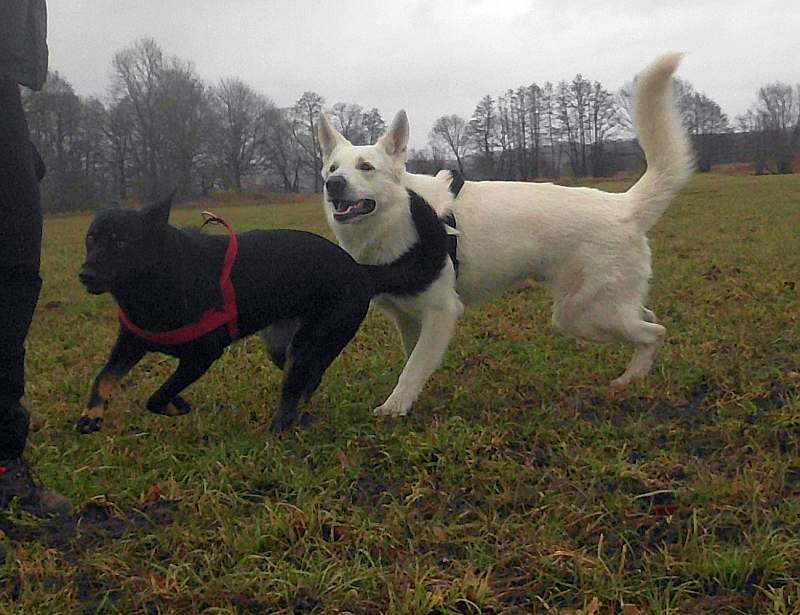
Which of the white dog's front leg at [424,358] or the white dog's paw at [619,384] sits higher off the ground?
the white dog's front leg at [424,358]

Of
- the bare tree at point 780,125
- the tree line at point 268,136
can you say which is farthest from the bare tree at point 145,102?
the bare tree at point 780,125

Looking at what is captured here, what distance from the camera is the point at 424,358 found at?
387 centimetres

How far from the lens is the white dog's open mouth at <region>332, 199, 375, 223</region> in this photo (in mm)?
3904

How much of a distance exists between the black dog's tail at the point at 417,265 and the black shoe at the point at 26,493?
5.96 feet

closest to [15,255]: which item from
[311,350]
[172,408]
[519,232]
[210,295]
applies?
→ [210,295]

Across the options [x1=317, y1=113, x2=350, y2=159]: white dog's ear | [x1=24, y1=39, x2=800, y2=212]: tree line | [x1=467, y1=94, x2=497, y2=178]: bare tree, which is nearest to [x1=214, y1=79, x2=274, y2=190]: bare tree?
[x1=24, y1=39, x2=800, y2=212]: tree line

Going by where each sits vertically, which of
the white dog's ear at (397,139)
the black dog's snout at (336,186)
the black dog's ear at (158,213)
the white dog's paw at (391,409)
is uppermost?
the white dog's ear at (397,139)

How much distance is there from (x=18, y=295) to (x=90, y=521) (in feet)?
2.68

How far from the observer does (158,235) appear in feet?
10.1

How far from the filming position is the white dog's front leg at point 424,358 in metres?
3.72

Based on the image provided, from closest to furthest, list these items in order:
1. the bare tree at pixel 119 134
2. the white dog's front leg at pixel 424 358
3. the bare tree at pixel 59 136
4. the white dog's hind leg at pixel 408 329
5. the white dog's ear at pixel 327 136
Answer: the white dog's front leg at pixel 424 358 < the white dog's hind leg at pixel 408 329 < the white dog's ear at pixel 327 136 < the bare tree at pixel 59 136 < the bare tree at pixel 119 134

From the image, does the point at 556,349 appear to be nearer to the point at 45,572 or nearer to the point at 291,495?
the point at 291,495

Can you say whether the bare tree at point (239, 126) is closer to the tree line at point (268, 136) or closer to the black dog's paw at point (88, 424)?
the tree line at point (268, 136)

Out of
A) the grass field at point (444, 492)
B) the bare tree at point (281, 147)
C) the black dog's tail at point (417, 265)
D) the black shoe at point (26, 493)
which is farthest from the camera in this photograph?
the bare tree at point (281, 147)
